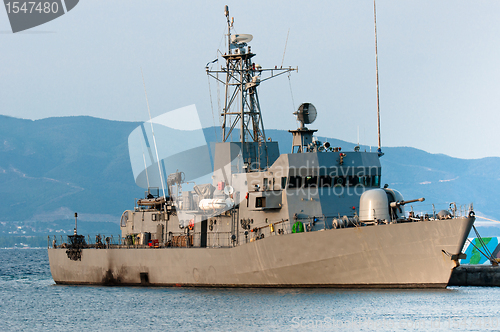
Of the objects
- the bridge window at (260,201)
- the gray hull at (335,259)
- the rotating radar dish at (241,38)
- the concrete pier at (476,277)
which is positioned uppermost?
the rotating radar dish at (241,38)

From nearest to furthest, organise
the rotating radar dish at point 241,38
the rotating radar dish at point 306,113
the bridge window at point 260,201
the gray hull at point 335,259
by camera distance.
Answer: the gray hull at point 335,259
the bridge window at point 260,201
the rotating radar dish at point 306,113
the rotating radar dish at point 241,38

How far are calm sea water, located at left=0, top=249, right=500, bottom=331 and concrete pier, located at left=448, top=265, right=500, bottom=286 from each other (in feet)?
13.6

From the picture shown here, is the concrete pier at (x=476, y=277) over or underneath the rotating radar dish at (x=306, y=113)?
underneath

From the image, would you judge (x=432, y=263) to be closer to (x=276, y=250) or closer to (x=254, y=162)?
(x=276, y=250)

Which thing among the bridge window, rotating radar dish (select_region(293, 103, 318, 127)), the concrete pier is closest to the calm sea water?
the bridge window

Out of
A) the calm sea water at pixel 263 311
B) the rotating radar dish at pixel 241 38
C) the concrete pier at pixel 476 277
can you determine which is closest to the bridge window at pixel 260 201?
the calm sea water at pixel 263 311

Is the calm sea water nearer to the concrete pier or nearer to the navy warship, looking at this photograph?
the navy warship

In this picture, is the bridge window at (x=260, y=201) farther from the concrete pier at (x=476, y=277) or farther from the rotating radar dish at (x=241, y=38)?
the concrete pier at (x=476, y=277)

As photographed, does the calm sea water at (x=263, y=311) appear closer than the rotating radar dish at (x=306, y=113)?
Yes

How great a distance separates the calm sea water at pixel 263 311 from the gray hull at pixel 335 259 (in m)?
0.47

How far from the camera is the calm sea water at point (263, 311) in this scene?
2047cm

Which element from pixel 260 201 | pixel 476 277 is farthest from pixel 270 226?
pixel 476 277

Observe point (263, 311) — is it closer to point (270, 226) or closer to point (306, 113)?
point (270, 226)

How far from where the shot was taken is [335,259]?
81.2 ft
